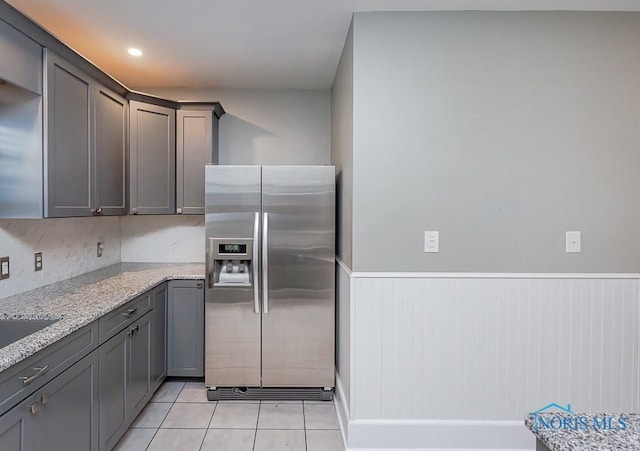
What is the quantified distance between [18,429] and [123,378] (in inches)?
34.4

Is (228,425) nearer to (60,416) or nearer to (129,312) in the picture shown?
(129,312)

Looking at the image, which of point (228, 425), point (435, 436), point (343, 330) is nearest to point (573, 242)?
point (435, 436)

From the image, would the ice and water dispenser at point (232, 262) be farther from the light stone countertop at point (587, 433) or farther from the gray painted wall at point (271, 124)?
the light stone countertop at point (587, 433)

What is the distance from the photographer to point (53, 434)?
60.3 inches

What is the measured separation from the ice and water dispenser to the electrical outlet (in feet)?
3.79

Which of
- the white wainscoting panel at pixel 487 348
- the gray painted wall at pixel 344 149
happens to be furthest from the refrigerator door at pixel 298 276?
the white wainscoting panel at pixel 487 348

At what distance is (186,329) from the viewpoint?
9.90 feet

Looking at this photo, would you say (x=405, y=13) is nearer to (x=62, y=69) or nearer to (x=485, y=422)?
(x=62, y=69)

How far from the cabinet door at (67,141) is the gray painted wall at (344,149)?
165 cm

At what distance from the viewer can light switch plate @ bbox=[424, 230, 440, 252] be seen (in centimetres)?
221

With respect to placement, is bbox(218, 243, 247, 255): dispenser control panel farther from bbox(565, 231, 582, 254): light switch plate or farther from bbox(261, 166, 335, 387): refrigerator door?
bbox(565, 231, 582, 254): light switch plate

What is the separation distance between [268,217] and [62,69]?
1.48 meters
